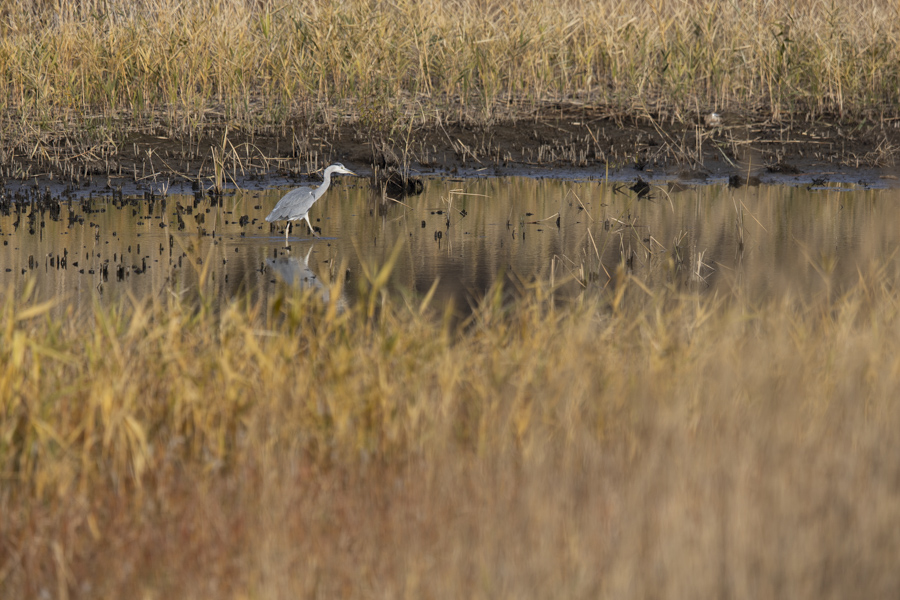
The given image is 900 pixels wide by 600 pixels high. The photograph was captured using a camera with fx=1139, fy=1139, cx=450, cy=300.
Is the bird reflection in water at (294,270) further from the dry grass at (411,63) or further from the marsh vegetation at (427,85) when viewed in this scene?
the dry grass at (411,63)

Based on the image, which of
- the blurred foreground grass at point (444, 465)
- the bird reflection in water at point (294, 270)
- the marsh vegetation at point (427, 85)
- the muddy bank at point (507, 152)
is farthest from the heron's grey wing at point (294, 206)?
the blurred foreground grass at point (444, 465)

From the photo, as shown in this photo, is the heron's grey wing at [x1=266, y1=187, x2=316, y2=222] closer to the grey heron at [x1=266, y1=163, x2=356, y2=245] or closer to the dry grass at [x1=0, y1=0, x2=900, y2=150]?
the grey heron at [x1=266, y1=163, x2=356, y2=245]

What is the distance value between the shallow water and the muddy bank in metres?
0.73

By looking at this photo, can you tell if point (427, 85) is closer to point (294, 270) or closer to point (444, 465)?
point (294, 270)

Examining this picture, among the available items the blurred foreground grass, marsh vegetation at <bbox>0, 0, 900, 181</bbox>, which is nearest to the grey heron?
marsh vegetation at <bbox>0, 0, 900, 181</bbox>

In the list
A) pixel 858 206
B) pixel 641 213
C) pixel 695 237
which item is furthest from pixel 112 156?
pixel 858 206

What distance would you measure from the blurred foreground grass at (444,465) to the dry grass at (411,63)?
8.96m

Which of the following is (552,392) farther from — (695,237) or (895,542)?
(695,237)

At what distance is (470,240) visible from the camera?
360 inches

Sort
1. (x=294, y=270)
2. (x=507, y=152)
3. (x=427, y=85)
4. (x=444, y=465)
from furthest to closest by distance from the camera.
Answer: (x=427, y=85) → (x=507, y=152) → (x=294, y=270) → (x=444, y=465)

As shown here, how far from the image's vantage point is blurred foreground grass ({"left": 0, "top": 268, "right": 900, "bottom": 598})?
296cm

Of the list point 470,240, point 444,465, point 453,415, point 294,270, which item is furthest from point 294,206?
point 444,465

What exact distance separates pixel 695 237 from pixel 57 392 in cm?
624

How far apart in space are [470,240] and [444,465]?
5755mm
